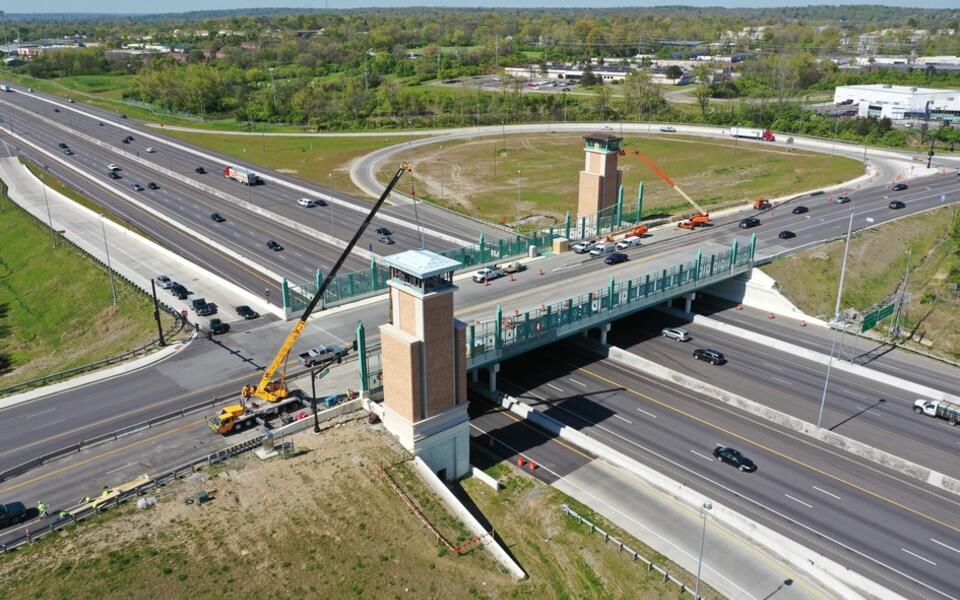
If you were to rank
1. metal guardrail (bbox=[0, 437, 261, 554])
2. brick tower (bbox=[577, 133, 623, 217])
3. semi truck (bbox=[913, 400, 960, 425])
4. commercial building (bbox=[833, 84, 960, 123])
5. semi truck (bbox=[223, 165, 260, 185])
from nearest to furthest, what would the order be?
metal guardrail (bbox=[0, 437, 261, 554]) < semi truck (bbox=[913, 400, 960, 425]) < brick tower (bbox=[577, 133, 623, 217]) < semi truck (bbox=[223, 165, 260, 185]) < commercial building (bbox=[833, 84, 960, 123])

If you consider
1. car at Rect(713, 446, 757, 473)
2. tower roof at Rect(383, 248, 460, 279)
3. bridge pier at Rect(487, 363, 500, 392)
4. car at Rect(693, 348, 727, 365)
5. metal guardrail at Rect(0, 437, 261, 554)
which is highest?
tower roof at Rect(383, 248, 460, 279)

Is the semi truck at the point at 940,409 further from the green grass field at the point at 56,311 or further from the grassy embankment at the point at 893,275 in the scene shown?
the green grass field at the point at 56,311

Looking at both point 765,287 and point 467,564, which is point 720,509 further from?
point 765,287

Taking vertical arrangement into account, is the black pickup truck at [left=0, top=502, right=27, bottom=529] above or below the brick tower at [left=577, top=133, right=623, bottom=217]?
below

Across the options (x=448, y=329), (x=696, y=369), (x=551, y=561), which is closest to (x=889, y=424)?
(x=696, y=369)

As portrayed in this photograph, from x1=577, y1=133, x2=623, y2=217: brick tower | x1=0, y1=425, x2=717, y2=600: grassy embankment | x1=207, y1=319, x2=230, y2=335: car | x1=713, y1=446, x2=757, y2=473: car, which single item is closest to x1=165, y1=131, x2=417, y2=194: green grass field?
x1=577, y1=133, x2=623, y2=217: brick tower

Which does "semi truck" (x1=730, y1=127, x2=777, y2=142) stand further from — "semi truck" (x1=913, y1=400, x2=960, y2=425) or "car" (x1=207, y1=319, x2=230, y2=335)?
"car" (x1=207, y1=319, x2=230, y2=335)

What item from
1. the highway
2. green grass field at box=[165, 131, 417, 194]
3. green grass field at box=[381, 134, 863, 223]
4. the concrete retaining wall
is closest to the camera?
the highway

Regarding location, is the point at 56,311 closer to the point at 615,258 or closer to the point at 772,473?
the point at 615,258

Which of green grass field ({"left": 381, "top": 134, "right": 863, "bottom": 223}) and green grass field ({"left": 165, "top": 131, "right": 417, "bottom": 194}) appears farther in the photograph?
green grass field ({"left": 165, "top": 131, "right": 417, "bottom": 194})
